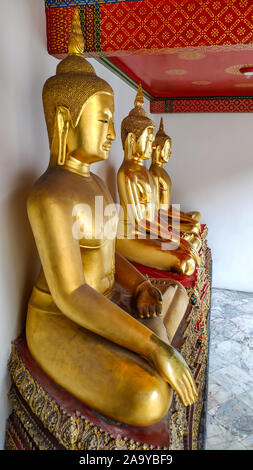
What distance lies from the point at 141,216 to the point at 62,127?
50.3 inches

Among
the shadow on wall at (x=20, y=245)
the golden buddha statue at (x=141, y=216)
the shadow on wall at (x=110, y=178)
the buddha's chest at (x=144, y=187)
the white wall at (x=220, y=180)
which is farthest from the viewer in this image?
the white wall at (x=220, y=180)

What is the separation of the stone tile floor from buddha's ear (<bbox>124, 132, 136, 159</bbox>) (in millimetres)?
1616

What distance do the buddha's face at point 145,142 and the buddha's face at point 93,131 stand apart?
1059 millimetres

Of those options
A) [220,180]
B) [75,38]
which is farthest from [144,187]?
[220,180]

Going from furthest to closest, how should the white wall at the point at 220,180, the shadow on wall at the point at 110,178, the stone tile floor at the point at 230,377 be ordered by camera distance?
the white wall at the point at 220,180 → the shadow on wall at the point at 110,178 → the stone tile floor at the point at 230,377

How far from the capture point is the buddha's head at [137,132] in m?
2.28

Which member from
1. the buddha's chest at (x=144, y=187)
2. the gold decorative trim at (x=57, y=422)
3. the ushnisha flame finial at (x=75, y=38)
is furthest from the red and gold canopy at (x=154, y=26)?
the gold decorative trim at (x=57, y=422)

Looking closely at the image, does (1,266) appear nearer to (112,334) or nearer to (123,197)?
(112,334)

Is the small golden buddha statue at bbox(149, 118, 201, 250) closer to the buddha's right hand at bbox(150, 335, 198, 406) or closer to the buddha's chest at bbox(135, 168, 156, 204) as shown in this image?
the buddha's chest at bbox(135, 168, 156, 204)

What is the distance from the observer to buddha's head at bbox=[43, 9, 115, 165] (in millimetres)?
1182

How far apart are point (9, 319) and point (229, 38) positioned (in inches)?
52.8

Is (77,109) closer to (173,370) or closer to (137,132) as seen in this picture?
(173,370)

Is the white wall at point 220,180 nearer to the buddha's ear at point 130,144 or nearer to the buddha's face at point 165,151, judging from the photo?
the buddha's face at point 165,151
